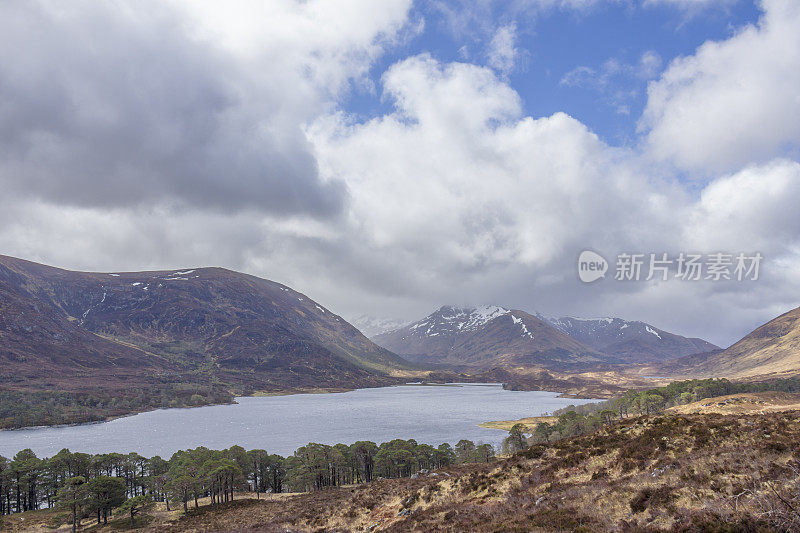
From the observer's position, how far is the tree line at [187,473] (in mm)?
69375

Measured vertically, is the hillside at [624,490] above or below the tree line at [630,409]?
above

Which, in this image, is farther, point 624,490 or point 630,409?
point 630,409

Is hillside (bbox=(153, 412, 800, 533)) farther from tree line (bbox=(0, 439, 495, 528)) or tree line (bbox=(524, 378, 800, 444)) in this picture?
tree line (bbox=(524, 378, 800, 444))

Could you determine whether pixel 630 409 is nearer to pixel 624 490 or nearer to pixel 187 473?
pixel 187 473

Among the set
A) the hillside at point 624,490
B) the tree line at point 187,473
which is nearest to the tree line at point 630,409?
the tree line at point 187,473

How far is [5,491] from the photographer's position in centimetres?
8425

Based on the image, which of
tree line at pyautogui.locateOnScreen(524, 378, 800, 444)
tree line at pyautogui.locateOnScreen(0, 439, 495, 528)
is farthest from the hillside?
tree line at pyautogui.locateOnScreen(524, 378, 800, 444)

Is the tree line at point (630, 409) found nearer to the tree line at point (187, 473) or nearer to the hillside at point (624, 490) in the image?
the tree line at point (187, 473)

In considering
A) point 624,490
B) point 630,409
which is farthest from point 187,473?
point 630,409

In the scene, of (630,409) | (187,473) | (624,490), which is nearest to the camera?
(624,490)

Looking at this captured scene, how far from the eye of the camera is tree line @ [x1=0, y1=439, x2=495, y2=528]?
228 feet

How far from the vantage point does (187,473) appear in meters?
76.1

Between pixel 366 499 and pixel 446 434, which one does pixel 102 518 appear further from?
pixel 446 434

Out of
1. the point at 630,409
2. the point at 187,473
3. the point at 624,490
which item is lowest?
the point at 630,409
